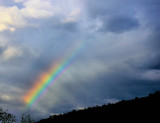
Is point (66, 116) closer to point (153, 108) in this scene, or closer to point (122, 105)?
point (122, 105)

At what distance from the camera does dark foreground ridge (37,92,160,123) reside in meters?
11.1

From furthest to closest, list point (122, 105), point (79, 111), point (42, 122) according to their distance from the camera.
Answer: point (42, 122)
point (79, 111)
point (122, 105)

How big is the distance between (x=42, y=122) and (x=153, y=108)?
16316mm

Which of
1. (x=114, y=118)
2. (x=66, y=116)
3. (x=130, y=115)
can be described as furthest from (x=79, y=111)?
(x=130, y=115)

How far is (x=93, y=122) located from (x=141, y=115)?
5136mm

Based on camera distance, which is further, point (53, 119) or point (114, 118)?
point (53, 119)

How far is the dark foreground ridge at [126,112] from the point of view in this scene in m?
11.1

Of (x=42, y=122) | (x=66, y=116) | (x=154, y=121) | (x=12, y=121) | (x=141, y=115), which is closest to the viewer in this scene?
(x=154, y=121)

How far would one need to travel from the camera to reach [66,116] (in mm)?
19953

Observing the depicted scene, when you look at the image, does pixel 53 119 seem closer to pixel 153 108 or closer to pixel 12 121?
pixel 153 108

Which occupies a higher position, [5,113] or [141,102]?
[5,113]

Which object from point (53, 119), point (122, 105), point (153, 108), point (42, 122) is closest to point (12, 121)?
point (42, 122)

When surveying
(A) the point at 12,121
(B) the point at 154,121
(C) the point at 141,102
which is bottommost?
(B) the point at 154,121

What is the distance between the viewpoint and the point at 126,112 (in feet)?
42.7
